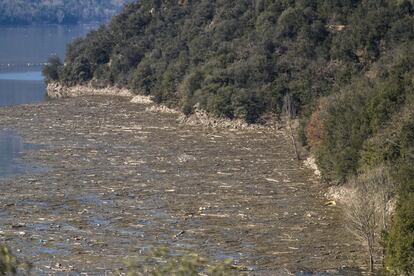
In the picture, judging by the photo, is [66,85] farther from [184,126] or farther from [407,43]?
[407,43]

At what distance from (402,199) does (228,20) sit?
50601 millimetres

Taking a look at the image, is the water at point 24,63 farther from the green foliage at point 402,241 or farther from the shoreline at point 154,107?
the green foliage at point 402,241

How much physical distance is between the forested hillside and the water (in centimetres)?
504

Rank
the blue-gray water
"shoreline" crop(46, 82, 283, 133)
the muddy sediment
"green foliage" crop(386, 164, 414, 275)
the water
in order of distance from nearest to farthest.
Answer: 1. "green foliage" crop(386, 164, 414, 275)
2. the muddy sediment
3. the blue-gray water
4. "shoreline" crop(46, 82, 283, 133)
5. the water

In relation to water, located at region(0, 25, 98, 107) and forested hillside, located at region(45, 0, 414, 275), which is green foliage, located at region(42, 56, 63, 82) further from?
water, located at region(0, 25, 98, 107)

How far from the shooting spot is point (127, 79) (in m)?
80.5

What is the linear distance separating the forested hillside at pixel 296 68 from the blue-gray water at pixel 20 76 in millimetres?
5759

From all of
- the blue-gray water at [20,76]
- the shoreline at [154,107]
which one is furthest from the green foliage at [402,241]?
the shoreline at [154,107]

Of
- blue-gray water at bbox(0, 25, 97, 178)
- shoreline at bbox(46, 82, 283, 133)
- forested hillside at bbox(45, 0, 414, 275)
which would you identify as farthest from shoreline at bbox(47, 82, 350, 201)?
blue-gray water at bbox(0, 25, 97, 178)

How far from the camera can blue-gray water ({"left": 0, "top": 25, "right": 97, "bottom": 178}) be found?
147 ft

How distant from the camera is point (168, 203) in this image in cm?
3481

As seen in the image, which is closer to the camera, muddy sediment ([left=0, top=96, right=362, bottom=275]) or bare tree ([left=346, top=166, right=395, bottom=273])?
bare tree ([left=346, top=166, right=395, bottom=273])

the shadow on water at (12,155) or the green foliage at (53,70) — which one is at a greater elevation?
the shadow on water at (12,155)

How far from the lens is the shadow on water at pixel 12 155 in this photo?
41.6m
